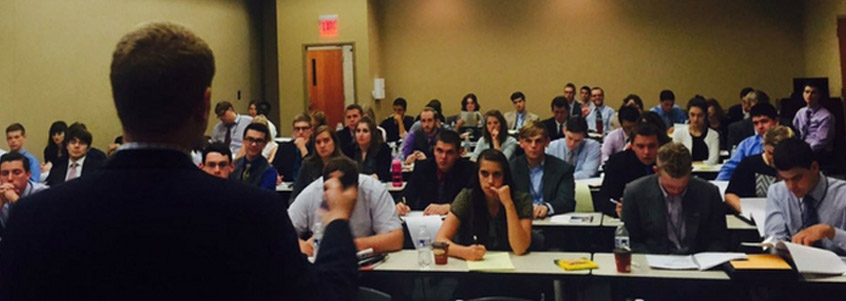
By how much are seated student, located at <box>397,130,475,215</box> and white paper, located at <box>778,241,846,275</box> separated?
264 centimetres

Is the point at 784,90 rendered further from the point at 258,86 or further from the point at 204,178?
the point at 204,178

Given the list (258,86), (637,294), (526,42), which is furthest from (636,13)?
(637,294)

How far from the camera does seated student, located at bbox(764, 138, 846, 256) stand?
146 inches

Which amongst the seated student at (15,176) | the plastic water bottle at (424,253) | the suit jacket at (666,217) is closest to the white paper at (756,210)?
the suit jacket at (666,217)

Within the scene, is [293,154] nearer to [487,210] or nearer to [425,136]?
[425,136]

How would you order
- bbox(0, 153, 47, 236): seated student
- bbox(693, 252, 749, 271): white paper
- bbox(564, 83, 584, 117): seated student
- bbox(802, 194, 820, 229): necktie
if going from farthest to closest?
bbox(564, 83, 584, 117): seated student
bbox(0, 153, 47, 236): seated student
bbox(802, 194, 820, 229): necktie
bbox(693, 252, 749, 271): white paper

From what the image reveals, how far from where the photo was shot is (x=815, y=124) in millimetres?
9703

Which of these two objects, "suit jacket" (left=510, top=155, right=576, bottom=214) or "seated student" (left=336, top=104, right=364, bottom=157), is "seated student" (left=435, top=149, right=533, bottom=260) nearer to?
"suit jacket" (left=510, top=155, right=576, bottom=214)

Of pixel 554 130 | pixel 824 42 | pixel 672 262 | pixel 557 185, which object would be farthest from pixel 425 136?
pixel 824 42

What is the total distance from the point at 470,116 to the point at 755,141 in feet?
21.0

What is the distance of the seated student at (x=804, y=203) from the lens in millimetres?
3717

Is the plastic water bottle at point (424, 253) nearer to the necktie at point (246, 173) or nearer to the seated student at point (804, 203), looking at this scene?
the seated student at point (804, 203)

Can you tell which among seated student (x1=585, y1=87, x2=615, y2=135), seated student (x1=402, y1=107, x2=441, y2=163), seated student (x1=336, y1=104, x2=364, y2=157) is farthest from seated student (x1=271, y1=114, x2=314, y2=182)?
seated student (x1=585, y1=87, x2=615, y2=135)

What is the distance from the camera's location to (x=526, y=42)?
14.0 metres
